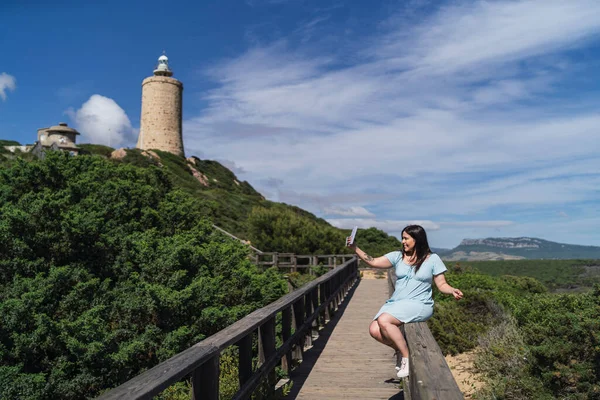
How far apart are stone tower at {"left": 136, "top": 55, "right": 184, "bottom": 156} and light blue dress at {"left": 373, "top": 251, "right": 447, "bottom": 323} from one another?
211 ft

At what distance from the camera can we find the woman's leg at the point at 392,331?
4.02m

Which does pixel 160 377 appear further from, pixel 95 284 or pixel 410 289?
pixel 95 284

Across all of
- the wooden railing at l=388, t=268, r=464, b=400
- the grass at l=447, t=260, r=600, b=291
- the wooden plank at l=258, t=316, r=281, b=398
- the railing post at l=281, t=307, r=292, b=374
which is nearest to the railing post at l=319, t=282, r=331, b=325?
the railing post at l=281, t=307, r=292, b=374

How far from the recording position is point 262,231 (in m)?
26.1

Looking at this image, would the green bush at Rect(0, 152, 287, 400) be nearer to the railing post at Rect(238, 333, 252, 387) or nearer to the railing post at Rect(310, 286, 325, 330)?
the railing post at Rect(310, 286, 325, 330)

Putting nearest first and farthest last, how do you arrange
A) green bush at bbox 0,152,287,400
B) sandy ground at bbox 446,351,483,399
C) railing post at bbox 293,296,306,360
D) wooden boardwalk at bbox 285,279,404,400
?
1. wooden boardwalk at bbox 285,279,404,400
2. green bush at bbox 0,152,287,400
3. railing post at bbox 293,296,306,360
4. sandy ground at bbox 446,351,483,399

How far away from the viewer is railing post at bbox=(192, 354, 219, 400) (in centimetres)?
319

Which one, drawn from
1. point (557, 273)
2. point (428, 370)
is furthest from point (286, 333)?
point (557, 273)

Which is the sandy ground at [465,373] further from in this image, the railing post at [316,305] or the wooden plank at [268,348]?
the wooden plank at [268,348]

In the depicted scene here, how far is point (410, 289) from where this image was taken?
4.16 m

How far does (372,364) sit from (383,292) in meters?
9.32

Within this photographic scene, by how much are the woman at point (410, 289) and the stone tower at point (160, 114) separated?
6433 centimetres

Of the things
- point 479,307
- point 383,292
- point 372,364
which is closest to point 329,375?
point 372,364

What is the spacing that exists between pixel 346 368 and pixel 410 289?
8.15ft
